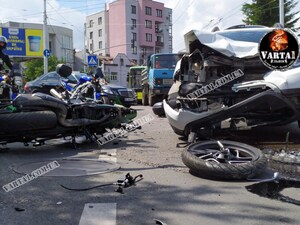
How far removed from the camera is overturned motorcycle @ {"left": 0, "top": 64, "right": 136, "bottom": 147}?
6.15 meters

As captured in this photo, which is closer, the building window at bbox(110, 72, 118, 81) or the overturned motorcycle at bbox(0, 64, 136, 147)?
the overturned motorcycle at bbox(0, 64, 136, 147)

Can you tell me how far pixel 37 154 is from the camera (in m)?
6.34

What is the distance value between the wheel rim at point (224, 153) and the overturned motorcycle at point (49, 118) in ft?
7.65

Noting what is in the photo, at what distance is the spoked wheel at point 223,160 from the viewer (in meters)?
4.53

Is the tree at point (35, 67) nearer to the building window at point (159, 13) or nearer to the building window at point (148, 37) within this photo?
the building window at point (148, 37)

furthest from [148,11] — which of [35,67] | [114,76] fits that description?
[35,67]

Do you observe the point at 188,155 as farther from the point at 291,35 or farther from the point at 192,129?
the point at 291,35

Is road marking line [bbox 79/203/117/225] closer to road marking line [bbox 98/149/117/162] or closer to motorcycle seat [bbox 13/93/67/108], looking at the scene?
road marking line [bbox 98/149/117/162]

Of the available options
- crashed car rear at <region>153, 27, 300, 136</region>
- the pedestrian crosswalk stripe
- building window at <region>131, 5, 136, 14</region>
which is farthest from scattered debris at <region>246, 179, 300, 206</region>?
building window at <region>131, 5, 136, 14</region>

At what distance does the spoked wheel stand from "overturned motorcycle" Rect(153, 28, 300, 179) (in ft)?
0.05

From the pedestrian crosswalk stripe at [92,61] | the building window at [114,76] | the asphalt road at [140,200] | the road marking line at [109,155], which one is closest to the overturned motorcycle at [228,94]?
the asphalt road at [140,200]

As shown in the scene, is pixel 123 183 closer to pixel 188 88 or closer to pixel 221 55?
pixel 188 88

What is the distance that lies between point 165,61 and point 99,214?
15.1m

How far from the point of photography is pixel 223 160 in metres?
5.01
